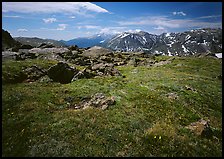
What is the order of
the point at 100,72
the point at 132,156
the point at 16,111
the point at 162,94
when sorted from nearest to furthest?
the point at 132,156 < the point at 16,111 < the point at 162,94 < the point at 100,72

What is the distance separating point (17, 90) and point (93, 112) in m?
11.1

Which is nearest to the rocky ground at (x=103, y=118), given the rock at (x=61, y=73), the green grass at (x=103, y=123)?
the green grass at (x=103, y=123)

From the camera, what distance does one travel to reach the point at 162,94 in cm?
3312

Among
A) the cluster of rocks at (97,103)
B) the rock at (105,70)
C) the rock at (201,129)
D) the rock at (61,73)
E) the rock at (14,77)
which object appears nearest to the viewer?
the rock at (201,129)

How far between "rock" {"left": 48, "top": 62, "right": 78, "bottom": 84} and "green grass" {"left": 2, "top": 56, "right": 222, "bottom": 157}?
189 inches

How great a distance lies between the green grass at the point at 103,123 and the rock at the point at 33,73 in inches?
92.6

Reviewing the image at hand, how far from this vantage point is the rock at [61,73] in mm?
38250

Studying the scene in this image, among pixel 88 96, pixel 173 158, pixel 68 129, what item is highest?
pixel 88 96

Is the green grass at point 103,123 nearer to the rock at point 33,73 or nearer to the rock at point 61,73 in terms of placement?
the rock at point 33,73

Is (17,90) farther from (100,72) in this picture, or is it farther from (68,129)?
(100,72)

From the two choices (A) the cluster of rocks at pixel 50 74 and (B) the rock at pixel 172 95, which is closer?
(B) the rock at pixel 172 95

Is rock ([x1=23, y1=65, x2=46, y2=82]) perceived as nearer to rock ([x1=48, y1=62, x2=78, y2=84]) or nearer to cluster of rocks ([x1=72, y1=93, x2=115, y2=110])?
rock ([x1=48, y1=62, x2=78, y2=84])

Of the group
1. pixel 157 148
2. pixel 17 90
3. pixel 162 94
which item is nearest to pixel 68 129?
pixel 157 148

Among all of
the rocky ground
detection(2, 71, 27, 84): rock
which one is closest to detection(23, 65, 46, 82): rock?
the rocky ground
